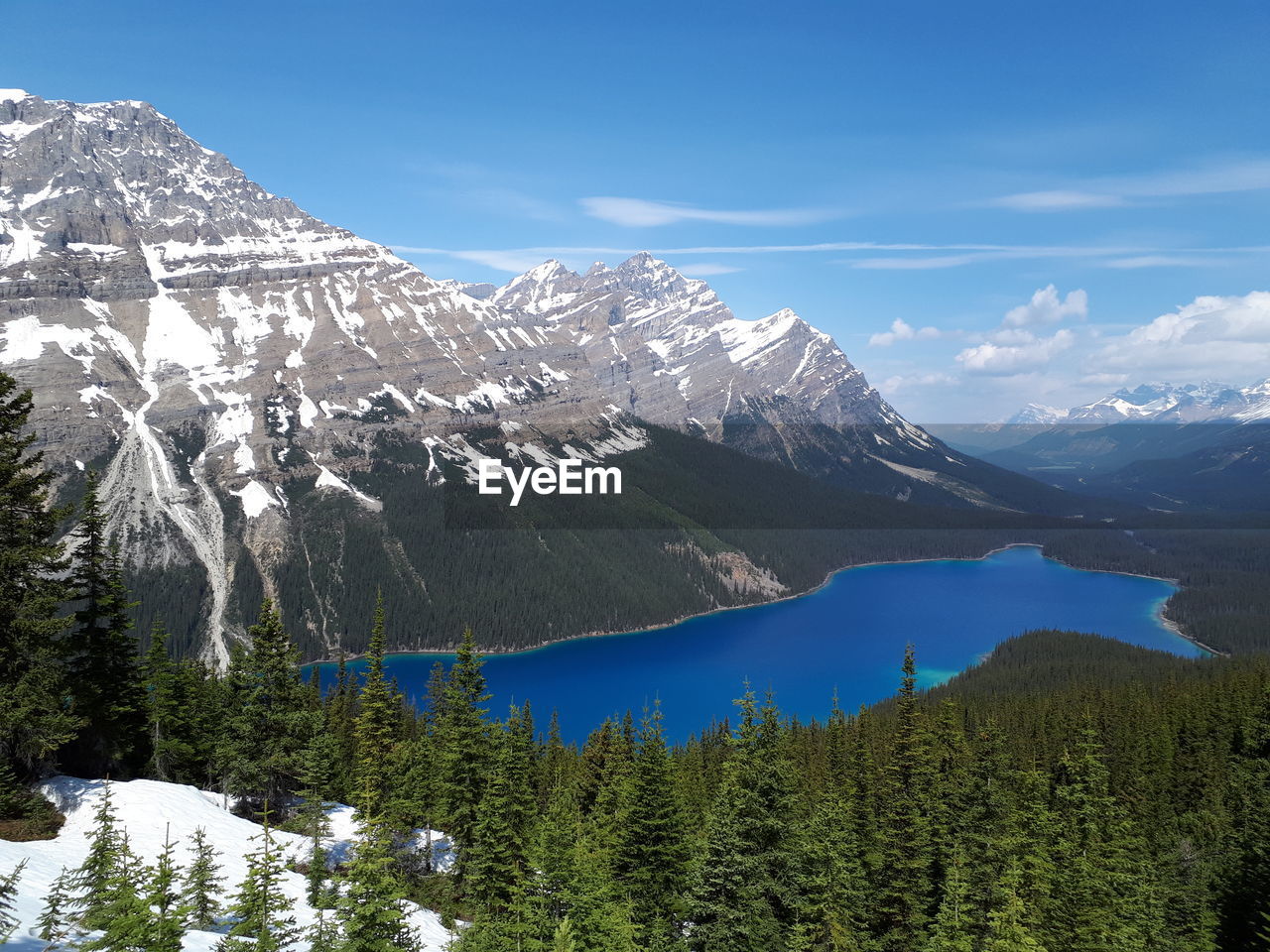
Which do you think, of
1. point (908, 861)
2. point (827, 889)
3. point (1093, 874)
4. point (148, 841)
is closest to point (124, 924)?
point (148, 841)

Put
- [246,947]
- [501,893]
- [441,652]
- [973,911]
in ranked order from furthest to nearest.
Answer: [441,652]
[501,893]
[973,911]
[246,947]

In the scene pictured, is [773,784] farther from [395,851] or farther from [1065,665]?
Result: [1065,665]

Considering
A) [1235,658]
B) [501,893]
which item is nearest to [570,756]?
[501,893]

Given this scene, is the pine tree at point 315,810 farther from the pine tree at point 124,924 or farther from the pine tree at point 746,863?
the pine tree at point 746,863

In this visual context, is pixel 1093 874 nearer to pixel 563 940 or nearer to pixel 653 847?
pixel 653 847

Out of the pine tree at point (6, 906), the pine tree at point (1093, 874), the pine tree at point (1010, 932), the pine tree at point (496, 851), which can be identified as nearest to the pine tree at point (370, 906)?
the pine tree at point (6, 906)
